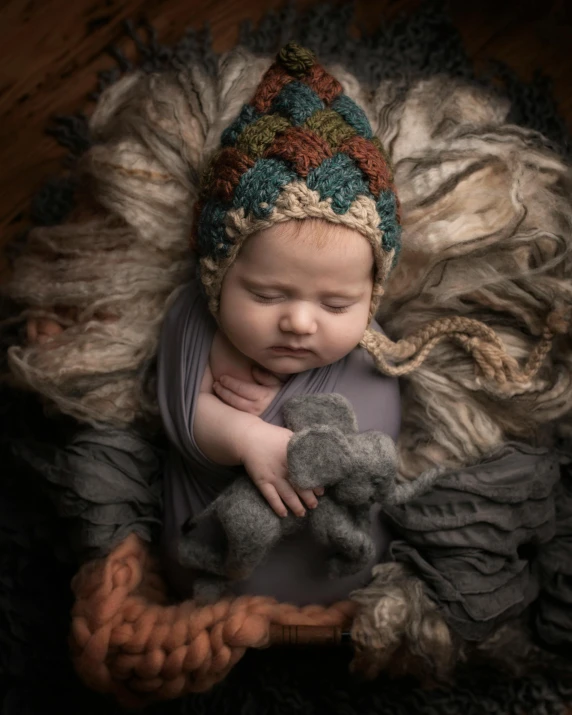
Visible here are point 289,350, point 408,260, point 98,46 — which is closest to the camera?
point 289,350

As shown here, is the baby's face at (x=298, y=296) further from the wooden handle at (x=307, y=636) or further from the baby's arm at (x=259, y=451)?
the wooden handle at (x=307, y=636)

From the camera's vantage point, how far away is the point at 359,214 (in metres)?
0.99

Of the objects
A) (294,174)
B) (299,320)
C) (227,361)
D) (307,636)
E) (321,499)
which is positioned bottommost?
(307,636)

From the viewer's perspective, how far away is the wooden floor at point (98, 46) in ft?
4.78

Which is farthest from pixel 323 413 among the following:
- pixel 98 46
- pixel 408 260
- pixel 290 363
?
pixel 98 46

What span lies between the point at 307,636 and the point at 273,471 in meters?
0.23

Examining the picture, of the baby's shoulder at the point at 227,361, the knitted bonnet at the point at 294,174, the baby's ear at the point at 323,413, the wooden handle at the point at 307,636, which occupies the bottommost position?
the wooden handle at the point at 307,636

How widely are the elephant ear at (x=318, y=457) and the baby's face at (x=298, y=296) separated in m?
0.10

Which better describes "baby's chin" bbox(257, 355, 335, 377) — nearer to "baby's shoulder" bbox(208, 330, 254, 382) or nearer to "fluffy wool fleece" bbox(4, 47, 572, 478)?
"baby's shoulder" bbox(208, 330, 254, 382)

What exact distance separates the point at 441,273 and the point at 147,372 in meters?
0.44

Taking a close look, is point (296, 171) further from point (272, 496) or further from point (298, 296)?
point (272, 496)

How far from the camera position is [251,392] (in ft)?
3.76

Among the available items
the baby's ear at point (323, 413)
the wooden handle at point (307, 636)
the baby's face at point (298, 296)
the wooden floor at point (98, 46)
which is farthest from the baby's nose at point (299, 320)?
the wooden floor at point (98, 46)

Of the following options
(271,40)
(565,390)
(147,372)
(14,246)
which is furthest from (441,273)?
(14,246)
